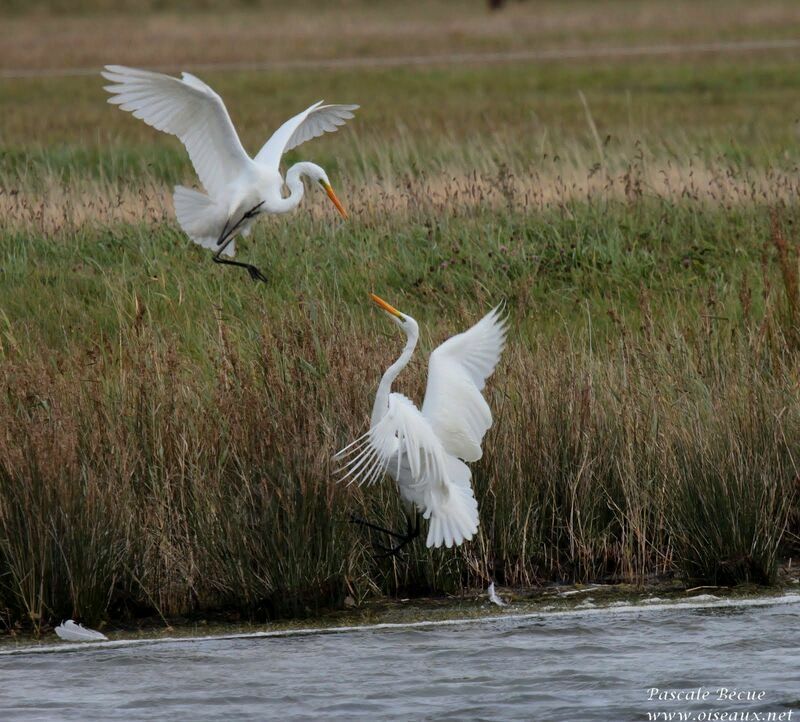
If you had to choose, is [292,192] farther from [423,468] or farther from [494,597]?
[494,597]

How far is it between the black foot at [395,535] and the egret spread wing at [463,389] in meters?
0.40

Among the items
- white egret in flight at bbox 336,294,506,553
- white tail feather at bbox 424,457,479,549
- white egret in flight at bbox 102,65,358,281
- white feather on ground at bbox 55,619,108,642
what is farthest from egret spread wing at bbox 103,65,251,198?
white feather on ground at bbox 55,619,108,642

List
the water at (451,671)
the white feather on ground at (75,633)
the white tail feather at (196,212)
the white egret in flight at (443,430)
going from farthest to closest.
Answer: the white tail feather at (196,212)
the white feather on ground at (75,633)
the white egret in flight at (443,430)
the water at (451,671)

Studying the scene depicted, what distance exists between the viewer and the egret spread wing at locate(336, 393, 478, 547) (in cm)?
550

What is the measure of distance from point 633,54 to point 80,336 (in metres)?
25.3

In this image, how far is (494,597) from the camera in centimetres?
614

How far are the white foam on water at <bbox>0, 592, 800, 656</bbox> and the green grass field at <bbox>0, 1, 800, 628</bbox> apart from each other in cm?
17

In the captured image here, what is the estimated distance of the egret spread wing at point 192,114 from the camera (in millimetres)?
7371

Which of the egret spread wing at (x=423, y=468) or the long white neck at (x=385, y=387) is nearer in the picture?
the egret spread wing at (x=423, y=468)

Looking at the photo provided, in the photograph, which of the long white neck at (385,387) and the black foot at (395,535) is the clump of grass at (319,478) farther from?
the long white neck at (385,387)

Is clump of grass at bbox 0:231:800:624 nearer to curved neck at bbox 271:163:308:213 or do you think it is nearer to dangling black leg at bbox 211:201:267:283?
curved neck at bbox 271:163:308:213

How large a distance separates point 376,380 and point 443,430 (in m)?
0.89

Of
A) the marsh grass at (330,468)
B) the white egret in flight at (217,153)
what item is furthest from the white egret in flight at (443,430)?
the white egret in flight at (217,153)

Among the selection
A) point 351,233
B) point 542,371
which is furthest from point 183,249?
point 542,371
